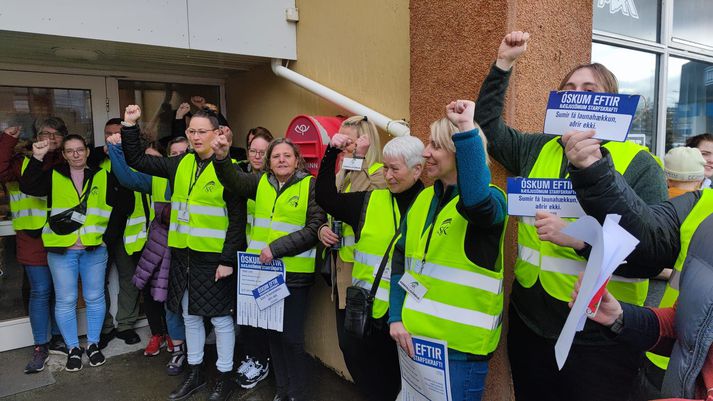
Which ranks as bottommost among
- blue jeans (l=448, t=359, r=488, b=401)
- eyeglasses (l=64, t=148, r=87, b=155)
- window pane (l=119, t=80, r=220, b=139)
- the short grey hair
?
blue jeans (l=448, t=359, r=488, b=401)

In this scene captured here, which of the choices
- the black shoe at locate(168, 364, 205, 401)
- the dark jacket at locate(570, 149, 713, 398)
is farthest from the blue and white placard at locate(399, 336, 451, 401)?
the black shoe at locate(168, 364, 205, 401)

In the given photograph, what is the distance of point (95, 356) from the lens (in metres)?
4.02

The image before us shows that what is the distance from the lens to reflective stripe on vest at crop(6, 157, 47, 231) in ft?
12.8

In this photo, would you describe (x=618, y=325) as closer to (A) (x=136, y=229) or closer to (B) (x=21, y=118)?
(A) (x=136, y=229)

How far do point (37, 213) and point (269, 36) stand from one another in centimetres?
248

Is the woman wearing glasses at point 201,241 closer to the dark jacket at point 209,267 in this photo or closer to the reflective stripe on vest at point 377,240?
the dark jacket at point 209,267

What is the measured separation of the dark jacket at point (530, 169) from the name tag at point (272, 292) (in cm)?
157

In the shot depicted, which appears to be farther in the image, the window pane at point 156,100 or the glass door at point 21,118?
the window pane at point 156,100

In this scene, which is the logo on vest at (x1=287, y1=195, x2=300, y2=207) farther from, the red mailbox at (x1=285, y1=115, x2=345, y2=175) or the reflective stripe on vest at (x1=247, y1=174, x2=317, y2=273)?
the red mailbox at (x1=285, y1=115, x2=345, y2=175)

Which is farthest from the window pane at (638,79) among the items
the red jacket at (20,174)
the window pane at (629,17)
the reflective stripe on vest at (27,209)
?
the reflective stripe on vest at (27,209)

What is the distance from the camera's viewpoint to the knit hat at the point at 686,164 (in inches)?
93.4

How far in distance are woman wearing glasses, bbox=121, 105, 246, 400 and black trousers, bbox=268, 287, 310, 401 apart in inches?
16.4

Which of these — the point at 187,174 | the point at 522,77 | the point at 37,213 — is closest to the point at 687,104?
the point at 522,77

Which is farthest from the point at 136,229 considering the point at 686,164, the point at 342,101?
the point at 686,164
